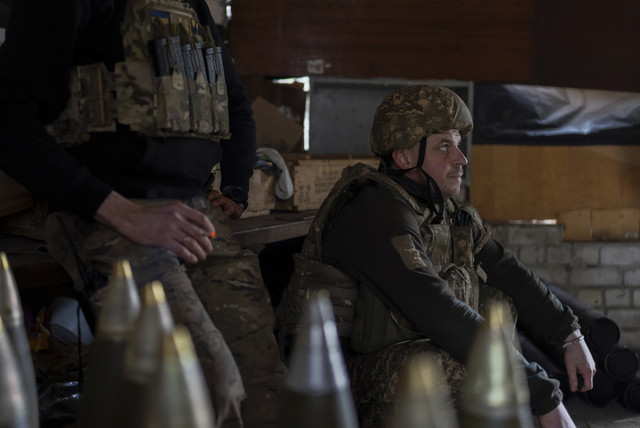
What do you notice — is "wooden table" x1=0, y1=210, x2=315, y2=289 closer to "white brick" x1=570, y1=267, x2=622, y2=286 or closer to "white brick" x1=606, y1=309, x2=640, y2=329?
"white brick" x1=570, y1=267, x2=622, y2=286

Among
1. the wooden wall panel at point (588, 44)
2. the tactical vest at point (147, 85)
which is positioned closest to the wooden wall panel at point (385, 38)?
the wooden wall panel at point (588, 44)

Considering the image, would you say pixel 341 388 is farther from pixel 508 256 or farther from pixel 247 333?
pixel 508 256

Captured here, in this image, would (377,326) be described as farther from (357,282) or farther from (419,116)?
(419,116)

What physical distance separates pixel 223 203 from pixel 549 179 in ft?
11.9

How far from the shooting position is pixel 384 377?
2207 millimetres

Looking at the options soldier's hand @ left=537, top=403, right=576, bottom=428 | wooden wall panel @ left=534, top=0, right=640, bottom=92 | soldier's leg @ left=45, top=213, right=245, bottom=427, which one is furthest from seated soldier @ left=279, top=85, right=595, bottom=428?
wooden wall panel @ left=534, top=0, right=640, bottom=92

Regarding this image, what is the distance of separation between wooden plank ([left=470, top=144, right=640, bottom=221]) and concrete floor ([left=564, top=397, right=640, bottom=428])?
5.13 feet

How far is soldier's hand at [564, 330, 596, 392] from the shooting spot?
8.32ft

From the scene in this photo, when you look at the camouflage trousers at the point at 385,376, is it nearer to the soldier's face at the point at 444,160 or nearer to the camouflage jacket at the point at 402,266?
the camouflage jacket at the point at 402,266

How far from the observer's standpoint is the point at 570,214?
5090 millimetres

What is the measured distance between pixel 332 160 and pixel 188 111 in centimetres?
227

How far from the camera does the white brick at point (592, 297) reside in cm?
509

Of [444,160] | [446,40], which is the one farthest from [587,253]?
[444,160]

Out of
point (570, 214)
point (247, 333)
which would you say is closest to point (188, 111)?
point (247, 333)
